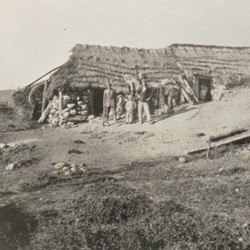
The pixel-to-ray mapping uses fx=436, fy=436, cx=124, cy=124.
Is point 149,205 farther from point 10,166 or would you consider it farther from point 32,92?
point 32,92

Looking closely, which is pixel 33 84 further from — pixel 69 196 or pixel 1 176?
pixel 69 196

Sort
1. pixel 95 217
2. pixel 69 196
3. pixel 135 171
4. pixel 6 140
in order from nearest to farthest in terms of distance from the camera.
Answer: pixel 95 217 < pixel 69 196 < pixel 135 171 < pixel 6 140

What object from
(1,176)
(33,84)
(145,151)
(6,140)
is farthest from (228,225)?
(33,84)

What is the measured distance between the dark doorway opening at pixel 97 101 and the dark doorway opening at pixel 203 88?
12.0 ft

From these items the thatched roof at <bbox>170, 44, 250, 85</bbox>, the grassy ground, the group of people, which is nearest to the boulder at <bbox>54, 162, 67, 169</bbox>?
the grassy ground

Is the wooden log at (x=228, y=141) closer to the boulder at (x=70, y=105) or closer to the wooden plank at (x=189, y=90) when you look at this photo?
the wooden plank at (x=189, y=90)

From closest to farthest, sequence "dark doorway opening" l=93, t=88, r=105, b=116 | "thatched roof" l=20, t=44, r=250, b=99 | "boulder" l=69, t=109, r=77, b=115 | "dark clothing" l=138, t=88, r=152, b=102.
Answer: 1. "dark clothing" l=138, t=88, r=152, b=102
2. "boulder" l=69, t=109, r=77, b=115
3. "thatched roof" l=20, t=44, r=250, b=99
4. "dark doorway opening" l=93, t=88, r=105, b=116

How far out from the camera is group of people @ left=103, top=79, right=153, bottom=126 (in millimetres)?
14469

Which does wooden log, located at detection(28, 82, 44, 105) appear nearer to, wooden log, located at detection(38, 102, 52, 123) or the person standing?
wooden log, located at detection(38, 102, 52, 123)

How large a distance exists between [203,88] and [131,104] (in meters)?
3.78

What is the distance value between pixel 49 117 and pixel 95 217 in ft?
28.7

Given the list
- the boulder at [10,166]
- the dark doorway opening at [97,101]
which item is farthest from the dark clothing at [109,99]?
the boulder at [10,166]

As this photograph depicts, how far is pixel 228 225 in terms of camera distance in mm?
7156

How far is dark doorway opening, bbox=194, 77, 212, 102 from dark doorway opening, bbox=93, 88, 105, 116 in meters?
3.66
